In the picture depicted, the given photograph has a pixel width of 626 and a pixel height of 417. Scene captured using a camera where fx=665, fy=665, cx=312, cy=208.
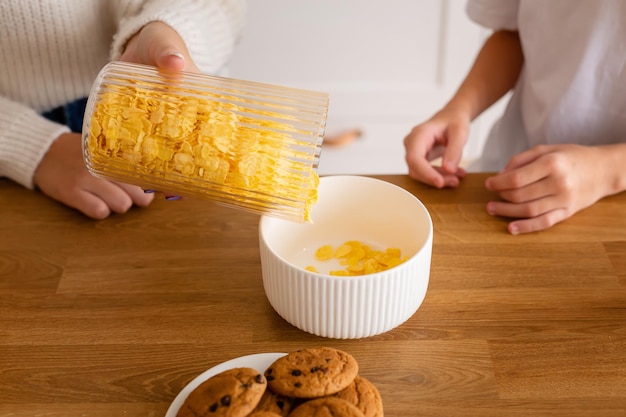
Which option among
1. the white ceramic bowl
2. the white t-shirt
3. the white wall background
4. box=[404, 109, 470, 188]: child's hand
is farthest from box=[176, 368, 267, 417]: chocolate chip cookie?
the white wall background

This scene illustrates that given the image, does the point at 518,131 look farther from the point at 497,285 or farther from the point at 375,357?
the point at 375,357

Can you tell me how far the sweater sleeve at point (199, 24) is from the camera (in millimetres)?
918

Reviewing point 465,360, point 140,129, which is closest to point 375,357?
point 465,360

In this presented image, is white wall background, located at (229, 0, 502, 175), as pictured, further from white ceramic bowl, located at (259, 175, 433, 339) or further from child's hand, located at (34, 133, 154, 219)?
white ceramic bowl, located at (259, 175, 433, 339)

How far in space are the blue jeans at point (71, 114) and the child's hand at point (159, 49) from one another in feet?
0.83

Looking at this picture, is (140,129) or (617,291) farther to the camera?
(617,291)

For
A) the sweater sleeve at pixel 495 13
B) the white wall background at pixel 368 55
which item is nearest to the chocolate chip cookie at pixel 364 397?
the sweater sleeve at pixel 495 13

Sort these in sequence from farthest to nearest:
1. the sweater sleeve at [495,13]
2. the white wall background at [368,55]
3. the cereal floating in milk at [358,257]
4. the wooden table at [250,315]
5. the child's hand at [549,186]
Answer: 1. the white wall background at [368,55]
2. the sweater sleeve at [495,13]
3. the child's hand at [549,186]
4. the cereal floating in milk at [358,257]
5. the wooden table at [250,315]

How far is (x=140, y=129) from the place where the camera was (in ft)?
2.08

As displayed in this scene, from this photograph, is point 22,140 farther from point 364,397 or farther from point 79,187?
point 364,397

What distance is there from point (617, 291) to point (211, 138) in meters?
0.47

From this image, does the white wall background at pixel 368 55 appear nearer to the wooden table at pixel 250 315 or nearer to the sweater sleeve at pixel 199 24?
the sweater sleeve at pixel 199 24

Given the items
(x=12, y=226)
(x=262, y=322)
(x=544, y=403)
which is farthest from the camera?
(x=12, y=226)

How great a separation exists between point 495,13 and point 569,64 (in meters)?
0.17
